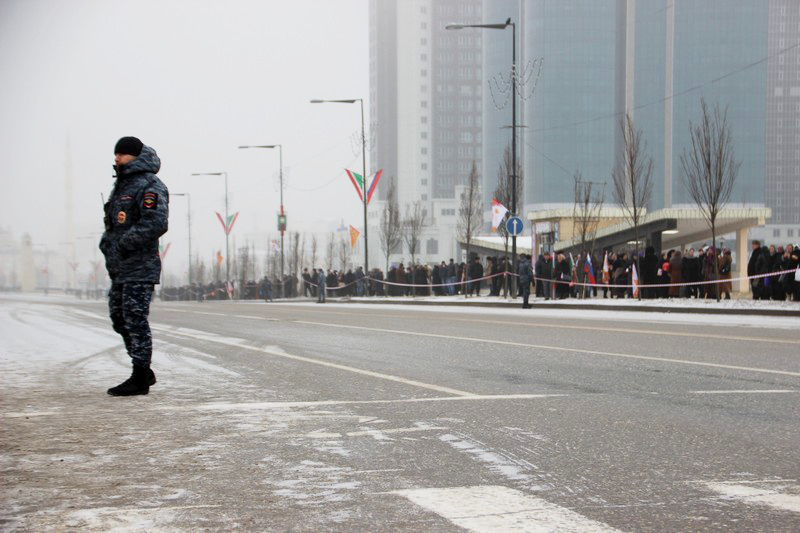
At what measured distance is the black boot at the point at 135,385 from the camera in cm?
772

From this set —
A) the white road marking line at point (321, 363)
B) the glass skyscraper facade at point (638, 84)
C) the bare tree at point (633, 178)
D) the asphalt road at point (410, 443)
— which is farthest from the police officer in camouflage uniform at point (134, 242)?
the glass skyscraper facade at point (638, 84)

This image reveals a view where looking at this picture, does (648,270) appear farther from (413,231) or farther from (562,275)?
(413,231)

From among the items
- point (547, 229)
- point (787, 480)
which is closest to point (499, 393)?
point (787, 480)

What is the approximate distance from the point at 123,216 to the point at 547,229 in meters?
45.3

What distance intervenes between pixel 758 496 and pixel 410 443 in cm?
207

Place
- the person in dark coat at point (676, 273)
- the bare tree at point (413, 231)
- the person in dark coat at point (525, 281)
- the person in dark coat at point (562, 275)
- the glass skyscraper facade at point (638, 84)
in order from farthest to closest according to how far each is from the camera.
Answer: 1. the glass skyscraper facade at point (638, 84)
2. the bare tree at point (413, 231)
3. the person in dark coat at point (562, 275)
4. the person in dark coat at point (676, 273)
5. the person in dark coat at point (525, 281)

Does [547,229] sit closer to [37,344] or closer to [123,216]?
[37,344]

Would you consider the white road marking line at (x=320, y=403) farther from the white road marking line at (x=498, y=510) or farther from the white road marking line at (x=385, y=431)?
the white road marking line at (x=498, y=510)

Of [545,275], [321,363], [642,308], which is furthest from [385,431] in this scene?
[545,275]

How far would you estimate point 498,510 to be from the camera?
3.95 meters

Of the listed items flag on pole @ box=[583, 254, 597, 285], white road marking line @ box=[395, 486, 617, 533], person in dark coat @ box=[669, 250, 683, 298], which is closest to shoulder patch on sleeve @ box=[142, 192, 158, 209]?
white road marking line @ box=[395, 486, 617, 533]

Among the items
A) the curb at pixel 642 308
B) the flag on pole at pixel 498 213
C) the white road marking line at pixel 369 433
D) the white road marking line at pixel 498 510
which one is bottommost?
the white road marking line at pixel 498 510

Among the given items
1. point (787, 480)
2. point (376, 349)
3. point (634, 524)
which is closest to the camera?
point (634, 524)

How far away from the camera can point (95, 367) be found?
33.0ft
